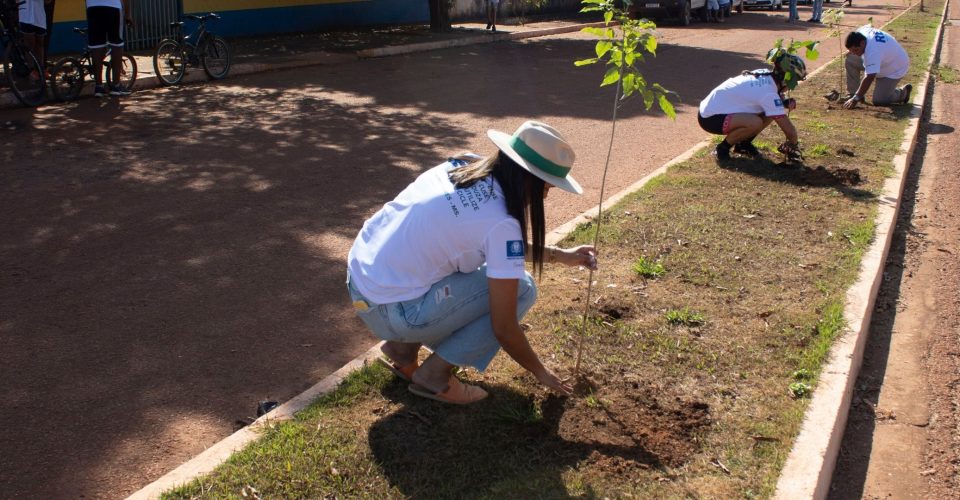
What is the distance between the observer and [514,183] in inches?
127

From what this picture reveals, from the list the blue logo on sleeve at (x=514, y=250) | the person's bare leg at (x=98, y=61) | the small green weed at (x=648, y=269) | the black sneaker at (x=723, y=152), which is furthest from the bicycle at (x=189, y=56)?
the blue logo on sleeve at (x=514, y=250)

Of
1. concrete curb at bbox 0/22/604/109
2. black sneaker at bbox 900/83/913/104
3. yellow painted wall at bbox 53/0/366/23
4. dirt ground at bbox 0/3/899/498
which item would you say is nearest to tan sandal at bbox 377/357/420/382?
dirt ground at bbox 0/3/899/498

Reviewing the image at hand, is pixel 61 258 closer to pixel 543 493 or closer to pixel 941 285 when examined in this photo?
pixel 543 493

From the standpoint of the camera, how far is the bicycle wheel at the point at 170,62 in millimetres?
12055

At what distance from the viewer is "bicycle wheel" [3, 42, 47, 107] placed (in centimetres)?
1034

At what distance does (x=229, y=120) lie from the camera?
9953 millimetres

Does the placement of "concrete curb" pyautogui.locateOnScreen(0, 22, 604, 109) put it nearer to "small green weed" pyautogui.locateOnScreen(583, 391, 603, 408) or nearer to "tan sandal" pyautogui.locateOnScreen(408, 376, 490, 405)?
"tan sandal" pyautogui.locateOnScreen(408, 376, 490, 405)

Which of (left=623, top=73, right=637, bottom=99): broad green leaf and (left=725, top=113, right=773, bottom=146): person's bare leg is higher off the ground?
(left=623, top=73, right=637, bottom=99): broad green leaf

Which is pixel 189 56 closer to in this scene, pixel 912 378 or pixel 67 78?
pixel 67 78

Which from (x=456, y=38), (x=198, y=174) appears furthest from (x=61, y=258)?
(x=456, y=38)

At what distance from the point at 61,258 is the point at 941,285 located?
5.79m

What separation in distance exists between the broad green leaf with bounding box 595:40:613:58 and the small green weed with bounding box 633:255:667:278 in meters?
1.78

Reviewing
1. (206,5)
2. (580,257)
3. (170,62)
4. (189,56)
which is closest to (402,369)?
(580,257)

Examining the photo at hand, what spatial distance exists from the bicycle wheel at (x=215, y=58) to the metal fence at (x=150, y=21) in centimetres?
334
